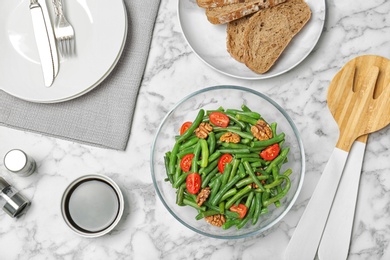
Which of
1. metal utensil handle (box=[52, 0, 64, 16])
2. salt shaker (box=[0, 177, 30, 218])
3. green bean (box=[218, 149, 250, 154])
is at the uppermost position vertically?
metal utensil handle (box=[52, 0, 64, 16])

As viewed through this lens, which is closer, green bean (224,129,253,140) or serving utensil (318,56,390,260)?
green bean (224,129,253,140)

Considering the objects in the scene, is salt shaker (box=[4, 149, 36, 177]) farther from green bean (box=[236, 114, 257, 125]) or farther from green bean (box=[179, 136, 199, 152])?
green bean (box=[236, 114, 257, 125])

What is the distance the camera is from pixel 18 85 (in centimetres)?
161

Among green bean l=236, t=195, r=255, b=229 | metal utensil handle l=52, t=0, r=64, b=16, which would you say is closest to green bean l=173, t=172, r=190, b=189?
green bean l=236, t=195, r=255, b=229

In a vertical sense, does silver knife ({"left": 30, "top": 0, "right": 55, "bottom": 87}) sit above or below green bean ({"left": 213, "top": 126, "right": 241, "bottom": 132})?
above

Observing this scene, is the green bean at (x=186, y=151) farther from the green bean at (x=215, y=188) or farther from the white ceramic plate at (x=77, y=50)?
the white ceramic plate at (x=77, y=50)

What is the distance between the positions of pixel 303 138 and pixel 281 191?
0.26 metres

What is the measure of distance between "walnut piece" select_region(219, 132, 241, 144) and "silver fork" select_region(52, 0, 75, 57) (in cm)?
56

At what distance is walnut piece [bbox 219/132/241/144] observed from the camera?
4.94 feet

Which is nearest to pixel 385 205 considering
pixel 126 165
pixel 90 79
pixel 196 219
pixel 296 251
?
pixel 296 251

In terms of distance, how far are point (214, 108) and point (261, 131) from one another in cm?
21

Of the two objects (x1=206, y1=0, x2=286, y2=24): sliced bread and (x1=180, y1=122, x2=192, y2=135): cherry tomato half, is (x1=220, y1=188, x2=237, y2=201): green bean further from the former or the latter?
(x1=206, y1=0, x2=286, y2=24): sliced bread

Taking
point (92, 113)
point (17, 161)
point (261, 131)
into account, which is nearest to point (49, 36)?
point (92, 113)

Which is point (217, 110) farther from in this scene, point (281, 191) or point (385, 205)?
point (385, 205)
